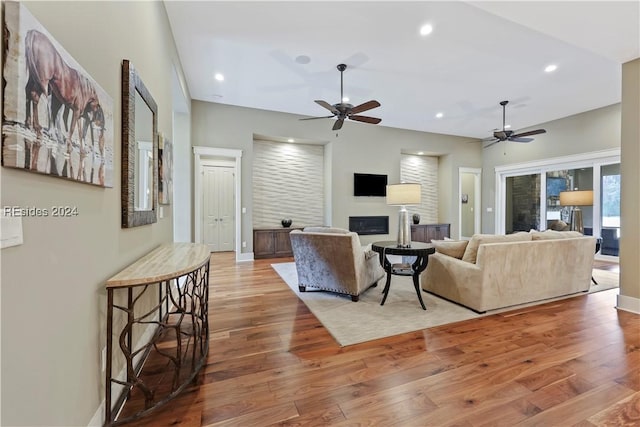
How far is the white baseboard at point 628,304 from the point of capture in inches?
117

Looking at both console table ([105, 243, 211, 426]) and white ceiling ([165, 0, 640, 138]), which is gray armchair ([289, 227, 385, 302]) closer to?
console table ([105, 243, 211, 426])

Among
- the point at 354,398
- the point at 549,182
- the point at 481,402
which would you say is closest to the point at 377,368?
the point at 354,398

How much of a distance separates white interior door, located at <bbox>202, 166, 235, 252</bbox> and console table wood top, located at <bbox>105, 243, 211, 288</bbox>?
4728mm

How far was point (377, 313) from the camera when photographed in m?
2.92

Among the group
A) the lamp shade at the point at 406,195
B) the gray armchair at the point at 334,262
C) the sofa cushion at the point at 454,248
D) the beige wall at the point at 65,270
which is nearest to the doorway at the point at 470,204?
the sofa cushion at the point at 454,248

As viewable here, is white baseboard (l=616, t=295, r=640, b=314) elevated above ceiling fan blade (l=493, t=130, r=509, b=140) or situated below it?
below

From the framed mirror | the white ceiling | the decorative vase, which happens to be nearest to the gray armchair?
the framed mirror

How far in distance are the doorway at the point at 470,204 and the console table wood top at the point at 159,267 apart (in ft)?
28.6

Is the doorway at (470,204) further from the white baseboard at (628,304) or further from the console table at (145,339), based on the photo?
the console table at (145,339)

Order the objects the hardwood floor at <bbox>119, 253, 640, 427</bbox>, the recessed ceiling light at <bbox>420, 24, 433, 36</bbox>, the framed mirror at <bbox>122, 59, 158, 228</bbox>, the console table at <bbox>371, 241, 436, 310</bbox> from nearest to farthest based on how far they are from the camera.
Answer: the hardwood floor at <bbox>119, 253, 640, 427</bbox> < the framed mirror at <bbox>122, 59, 158, 228</bbox> < the console table at <bbox>371, 241, 436, 310</bbox> < the recessed ceiling light at <bbox>420, 24, 433, 36</bbox>

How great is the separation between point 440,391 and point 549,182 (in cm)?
765

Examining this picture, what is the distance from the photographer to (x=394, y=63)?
414 cm

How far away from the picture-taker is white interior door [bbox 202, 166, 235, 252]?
6.77 metres

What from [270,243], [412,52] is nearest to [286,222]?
[270,243]
